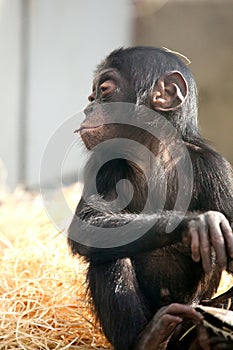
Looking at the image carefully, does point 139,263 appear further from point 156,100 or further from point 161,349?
point 156,100

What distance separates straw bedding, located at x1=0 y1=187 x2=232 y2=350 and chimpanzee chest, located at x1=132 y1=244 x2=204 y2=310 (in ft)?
1.02

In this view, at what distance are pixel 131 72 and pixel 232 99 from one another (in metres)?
4.18

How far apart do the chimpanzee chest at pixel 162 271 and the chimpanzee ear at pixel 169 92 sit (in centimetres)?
69

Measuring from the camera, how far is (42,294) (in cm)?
365

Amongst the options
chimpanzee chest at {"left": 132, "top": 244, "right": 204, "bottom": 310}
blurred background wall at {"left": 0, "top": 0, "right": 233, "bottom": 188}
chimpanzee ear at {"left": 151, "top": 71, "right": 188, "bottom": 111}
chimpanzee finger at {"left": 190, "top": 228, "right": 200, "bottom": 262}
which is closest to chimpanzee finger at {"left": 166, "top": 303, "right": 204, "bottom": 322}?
chimpanzee finger at {"left": 190, "top": 228, "right": 200, "bottom": 262}

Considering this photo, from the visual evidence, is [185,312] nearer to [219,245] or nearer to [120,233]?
[219,245]

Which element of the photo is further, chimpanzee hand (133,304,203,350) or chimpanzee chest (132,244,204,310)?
chimpanzee chest (132,244,204,310)

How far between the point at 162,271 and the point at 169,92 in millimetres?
847

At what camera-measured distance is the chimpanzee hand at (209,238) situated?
2.55 metres

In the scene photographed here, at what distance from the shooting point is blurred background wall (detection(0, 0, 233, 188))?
22.9 ft

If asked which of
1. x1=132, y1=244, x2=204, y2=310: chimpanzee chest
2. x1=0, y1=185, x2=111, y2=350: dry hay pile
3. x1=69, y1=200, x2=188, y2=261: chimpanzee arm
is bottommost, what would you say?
x1=0, y1=185, x2=111, y2=350: dry hay pile

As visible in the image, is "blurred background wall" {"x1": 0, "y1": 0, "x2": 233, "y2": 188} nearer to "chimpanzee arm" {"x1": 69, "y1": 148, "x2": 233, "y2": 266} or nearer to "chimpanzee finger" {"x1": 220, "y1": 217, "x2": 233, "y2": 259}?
"chimpanzee arm" {"x1": 69, "y1": 148, "x2": 233, "y2": 266}

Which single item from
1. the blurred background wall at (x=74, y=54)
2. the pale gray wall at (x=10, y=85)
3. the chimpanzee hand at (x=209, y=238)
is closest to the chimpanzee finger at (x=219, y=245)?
the chimpanzee hand at (x=209, y=238)

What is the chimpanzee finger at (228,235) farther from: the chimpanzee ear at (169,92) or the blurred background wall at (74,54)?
the blurred background wall at (74,54)
